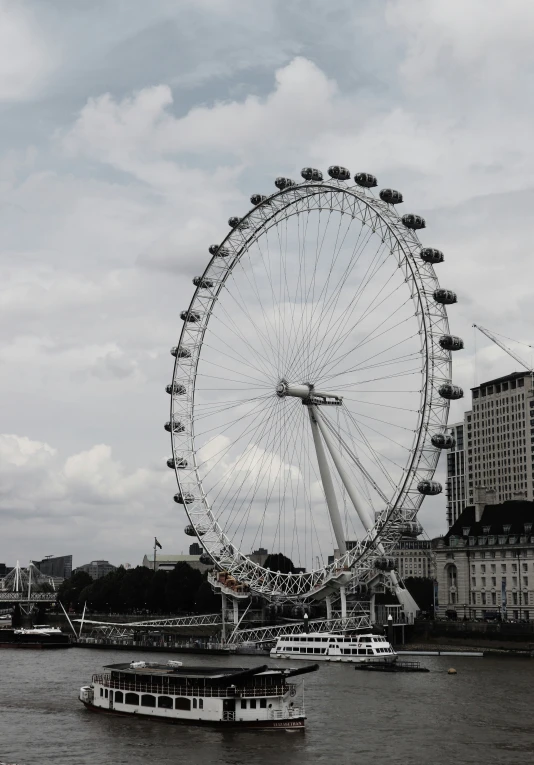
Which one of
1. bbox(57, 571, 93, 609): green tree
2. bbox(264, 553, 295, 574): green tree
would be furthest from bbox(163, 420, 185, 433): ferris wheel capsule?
bbox(57, 571, 93, 609): green tree

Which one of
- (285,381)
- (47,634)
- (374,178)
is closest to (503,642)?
(285,381)

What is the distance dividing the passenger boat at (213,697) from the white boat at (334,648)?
104 feet

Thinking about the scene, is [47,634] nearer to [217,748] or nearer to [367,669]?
[367,669]

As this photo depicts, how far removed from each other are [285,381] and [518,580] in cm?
3830

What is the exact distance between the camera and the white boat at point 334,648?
8525 centimetres

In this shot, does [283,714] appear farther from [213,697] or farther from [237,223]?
[237,223]

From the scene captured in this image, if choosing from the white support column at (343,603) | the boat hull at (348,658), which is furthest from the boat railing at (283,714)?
the white support column at (343,603)

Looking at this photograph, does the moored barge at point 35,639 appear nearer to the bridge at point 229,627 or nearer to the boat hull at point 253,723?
the bridge at point 229,627

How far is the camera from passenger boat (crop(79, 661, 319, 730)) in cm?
5050

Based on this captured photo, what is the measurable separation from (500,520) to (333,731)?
69583mm

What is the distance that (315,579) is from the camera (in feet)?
323

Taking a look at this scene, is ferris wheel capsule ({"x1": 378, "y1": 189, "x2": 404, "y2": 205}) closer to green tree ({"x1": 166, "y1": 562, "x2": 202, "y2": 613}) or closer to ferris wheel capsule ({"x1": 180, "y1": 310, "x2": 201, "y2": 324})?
ferris wheel capsule ({"x1": 180, "y1": 310, "x2": 201, "y2": 324})

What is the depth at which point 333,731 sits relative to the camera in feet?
162

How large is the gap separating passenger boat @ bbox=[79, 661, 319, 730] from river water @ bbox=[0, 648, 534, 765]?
2.80ft
